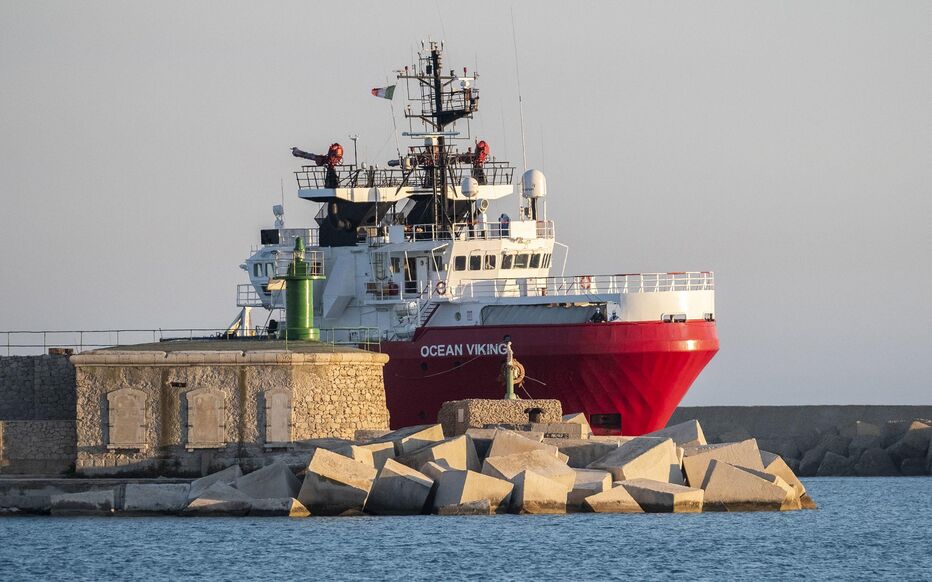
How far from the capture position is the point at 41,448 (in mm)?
34969

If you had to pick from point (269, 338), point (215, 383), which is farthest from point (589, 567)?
point (269, 338)

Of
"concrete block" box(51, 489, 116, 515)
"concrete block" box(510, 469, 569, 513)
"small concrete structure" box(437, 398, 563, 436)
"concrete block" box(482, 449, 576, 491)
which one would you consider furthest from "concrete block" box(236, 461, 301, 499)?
"small concrete structure" box(437, 398, 563, 436)

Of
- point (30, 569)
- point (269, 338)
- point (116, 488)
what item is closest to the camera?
point (30, 569)

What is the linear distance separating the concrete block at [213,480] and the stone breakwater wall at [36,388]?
405 cm

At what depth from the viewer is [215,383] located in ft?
113

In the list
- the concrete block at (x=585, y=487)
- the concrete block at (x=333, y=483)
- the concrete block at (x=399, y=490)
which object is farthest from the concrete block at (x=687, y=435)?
the concrete block at (x=333, y=483)

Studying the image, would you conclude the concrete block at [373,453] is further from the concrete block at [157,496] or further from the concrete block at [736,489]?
the concrete block at [736,489]

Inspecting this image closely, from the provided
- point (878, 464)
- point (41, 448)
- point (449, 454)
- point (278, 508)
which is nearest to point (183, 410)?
point (41, 448)

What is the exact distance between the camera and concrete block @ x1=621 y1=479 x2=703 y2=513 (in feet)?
109

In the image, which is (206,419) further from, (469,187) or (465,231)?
(469,187)

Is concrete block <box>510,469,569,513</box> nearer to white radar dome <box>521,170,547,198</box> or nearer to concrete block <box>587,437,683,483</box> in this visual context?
concrete block <box>587,437,683,483</box>

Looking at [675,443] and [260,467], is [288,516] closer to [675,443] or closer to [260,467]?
[260,467]

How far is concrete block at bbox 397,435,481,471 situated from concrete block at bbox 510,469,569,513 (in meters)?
1.05

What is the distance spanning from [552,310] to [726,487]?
981cm
